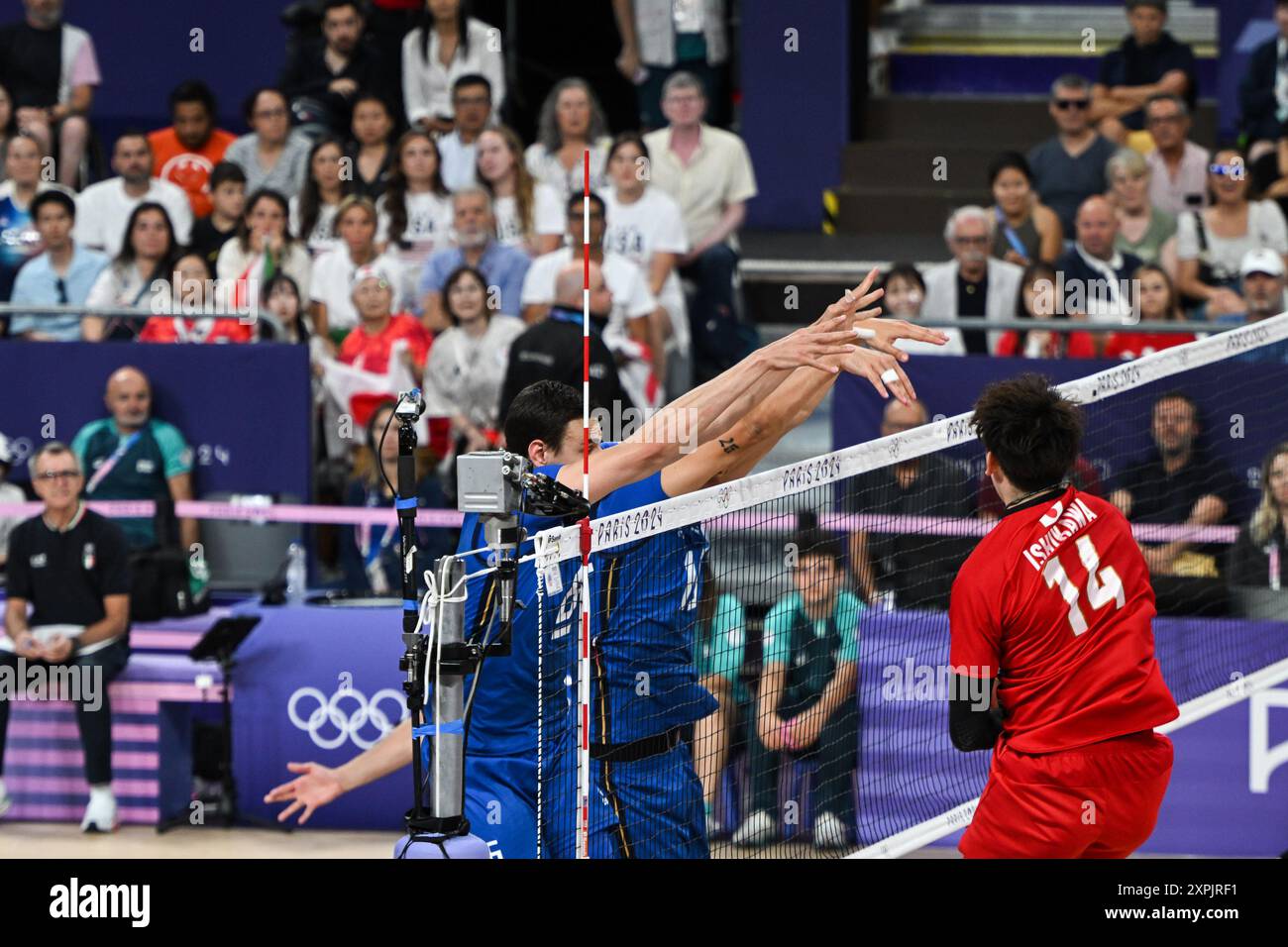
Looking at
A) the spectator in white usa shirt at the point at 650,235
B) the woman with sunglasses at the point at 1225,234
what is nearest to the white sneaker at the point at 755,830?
the spectator in white usa shirt at the point at 650,235

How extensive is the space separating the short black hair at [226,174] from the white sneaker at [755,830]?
5.97 m

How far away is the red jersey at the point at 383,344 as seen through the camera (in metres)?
11.6

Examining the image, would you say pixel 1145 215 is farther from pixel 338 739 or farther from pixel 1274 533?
pixel 338 739

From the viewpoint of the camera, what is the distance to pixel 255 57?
17578 millimetres

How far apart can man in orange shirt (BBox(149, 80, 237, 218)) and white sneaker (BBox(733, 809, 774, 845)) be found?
6.83 metres

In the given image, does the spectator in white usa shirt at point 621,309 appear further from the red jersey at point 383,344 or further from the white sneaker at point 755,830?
the white sneaker at point 755,830

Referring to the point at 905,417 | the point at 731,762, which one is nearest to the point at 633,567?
the point at 731,762

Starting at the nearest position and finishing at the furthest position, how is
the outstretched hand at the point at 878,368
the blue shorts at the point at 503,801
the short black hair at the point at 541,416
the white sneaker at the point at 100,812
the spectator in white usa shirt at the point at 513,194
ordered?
1. the outstretched hand at the point at 878,368
2. the blue shorts at the point at 503,801
3. the short black hair at the point at 541,416
4. the white sneaker at the point at 100,812
5. the spectator in white usa shirt at the point at 513,194

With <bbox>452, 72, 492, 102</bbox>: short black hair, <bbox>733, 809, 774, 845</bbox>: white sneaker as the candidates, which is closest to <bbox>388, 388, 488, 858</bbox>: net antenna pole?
<bbox>733, 809, 774, 845</bbox>: white sneaker

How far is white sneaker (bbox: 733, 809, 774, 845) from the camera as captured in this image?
29.1 feet

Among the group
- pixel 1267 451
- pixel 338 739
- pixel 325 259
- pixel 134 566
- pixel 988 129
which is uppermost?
pixel 988 129

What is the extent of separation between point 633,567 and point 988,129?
393 inches

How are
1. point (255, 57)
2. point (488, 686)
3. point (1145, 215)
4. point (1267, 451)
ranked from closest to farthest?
point (488, 686) < point (1267, 451) < point (1145, 215) < point (255, 57)

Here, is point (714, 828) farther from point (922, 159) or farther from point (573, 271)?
point (922, 159)
